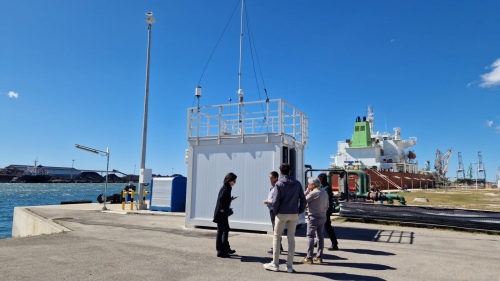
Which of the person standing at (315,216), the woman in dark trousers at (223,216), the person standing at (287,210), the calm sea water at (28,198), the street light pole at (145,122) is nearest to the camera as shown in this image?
the person standing at (287,210)

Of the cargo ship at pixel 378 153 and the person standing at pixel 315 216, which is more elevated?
the cargo ship at pixel 378 153

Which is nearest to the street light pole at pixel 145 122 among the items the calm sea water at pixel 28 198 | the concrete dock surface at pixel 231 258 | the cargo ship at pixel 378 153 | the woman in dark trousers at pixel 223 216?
the concrete dock surface at pixel 231 258

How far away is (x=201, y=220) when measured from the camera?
1177 centimetres

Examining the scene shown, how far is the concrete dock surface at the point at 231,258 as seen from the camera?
593cm

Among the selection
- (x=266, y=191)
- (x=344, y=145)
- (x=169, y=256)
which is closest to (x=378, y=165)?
(x=344, y=145)

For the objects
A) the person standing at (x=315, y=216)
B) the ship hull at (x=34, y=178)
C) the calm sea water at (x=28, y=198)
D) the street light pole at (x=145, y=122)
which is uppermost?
the street light pole at (x=145, y=122)

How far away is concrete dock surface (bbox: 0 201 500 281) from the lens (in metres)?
5.93

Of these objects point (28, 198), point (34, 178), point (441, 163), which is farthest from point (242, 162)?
point (34, 178)

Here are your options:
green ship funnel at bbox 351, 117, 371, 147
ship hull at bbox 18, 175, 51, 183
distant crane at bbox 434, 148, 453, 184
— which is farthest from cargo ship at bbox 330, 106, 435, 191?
ship hull at bbox 18, 175, 51, 183

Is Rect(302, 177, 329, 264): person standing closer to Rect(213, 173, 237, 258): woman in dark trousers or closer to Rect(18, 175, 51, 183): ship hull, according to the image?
Rect(213, 173, 237, 258): woman in dark trousers

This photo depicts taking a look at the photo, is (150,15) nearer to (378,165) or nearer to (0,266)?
(0,266)

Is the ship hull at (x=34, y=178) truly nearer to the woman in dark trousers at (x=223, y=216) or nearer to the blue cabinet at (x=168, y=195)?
the blue cabinet at (x=168, y=195)

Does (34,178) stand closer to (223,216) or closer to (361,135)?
(361,135)

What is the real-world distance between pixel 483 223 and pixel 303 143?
7174 millimetres
